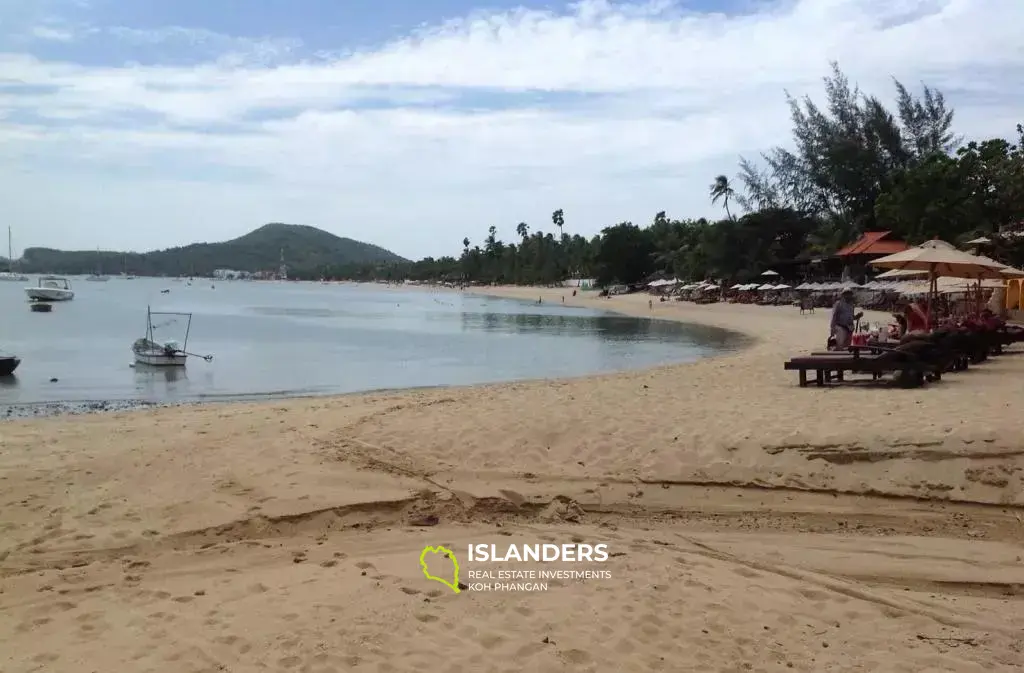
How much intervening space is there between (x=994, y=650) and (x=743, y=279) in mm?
59039

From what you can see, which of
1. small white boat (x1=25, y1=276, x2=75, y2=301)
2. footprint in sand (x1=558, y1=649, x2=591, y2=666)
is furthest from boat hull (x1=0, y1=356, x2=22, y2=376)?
small white boat (x1=25, y1=276, x2=75, y2=301)

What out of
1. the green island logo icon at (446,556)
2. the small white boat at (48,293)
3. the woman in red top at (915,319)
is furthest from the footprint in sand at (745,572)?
the small white boat at (48,293)

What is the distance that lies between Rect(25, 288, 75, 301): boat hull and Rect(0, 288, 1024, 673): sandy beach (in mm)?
73081

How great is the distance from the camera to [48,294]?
237 feet

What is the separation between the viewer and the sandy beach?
3.88 meters

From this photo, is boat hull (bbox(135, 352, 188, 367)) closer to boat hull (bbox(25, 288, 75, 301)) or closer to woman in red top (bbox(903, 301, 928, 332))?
woman in red top (bbox(903, 301, 928, 332))

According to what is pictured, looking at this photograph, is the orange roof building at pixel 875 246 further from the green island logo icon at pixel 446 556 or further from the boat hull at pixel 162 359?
the green island logo icon at pixel 446 556

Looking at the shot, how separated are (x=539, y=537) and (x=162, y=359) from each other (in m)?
20.6

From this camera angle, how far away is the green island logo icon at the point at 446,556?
4.65 m

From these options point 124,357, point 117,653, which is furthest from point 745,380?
point 124,357

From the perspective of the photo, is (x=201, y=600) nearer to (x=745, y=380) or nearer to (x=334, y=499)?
(x=334, y=499)

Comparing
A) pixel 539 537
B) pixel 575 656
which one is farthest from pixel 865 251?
pixel 575 656

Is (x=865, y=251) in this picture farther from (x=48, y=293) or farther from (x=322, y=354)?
(x=48, y=293)

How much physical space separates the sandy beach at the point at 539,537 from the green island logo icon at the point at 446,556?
69 millimetres
